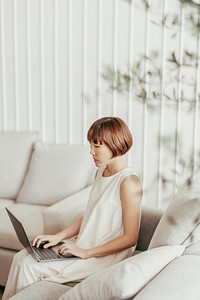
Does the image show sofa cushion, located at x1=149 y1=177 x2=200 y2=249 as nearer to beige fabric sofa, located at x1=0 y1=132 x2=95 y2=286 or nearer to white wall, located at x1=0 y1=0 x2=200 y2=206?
beige fabric sofa, located at x1=0 y1=132 x2=95 y2=286

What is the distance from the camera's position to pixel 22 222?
3.02m

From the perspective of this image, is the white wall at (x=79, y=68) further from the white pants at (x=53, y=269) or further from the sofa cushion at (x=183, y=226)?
the sofa cushion at (x=183, y=226)

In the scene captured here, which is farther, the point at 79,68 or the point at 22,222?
the point at 79,68

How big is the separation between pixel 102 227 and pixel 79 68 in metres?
1.61

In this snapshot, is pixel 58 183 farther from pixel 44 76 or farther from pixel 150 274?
pixel 150 274

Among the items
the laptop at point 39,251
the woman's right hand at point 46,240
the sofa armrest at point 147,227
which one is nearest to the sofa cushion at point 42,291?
the laptop at point 39,251

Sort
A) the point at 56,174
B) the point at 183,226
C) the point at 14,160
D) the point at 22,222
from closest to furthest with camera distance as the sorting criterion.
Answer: the point at 183,226 → the point at 22,222 → the point at 56,174 → the point at 14,160

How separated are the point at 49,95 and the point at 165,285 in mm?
2419

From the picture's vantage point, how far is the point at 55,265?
218 cm

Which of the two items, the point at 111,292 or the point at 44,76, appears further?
the point at 44,76

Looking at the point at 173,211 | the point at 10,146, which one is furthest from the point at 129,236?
the point at 10,146

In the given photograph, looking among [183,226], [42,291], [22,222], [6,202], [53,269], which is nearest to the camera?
[183,226]

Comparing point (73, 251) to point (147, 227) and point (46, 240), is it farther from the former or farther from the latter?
point (147, 227)

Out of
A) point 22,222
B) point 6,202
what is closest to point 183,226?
point 22,222
